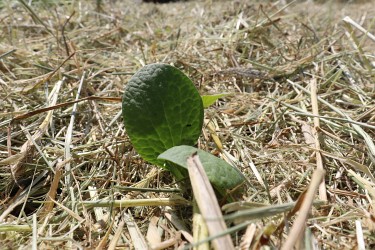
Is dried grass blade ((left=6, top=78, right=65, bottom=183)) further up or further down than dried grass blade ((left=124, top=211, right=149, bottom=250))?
further up

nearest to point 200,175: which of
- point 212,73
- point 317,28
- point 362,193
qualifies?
point 362,193

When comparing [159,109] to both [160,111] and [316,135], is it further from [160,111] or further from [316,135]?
[316,135]

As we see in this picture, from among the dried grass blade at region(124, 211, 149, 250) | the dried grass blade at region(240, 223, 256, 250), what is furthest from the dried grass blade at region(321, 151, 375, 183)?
the dried grass blade at region(124, 211, 149, 250)

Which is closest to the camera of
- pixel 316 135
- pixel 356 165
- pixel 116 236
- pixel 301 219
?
pixel 301 219

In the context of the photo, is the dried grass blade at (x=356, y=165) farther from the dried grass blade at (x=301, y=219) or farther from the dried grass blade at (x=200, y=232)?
the dried grass blade at (x=200, y=232)

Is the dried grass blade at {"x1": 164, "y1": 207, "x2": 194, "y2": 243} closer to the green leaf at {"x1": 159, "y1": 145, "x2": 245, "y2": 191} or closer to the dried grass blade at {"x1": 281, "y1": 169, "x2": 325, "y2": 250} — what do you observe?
the green leaf at {"x1": 159, "y1": 145, "x2": 245, "y2": 191}

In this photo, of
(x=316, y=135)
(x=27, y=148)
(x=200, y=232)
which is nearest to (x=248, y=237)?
(x=200, y=232)
